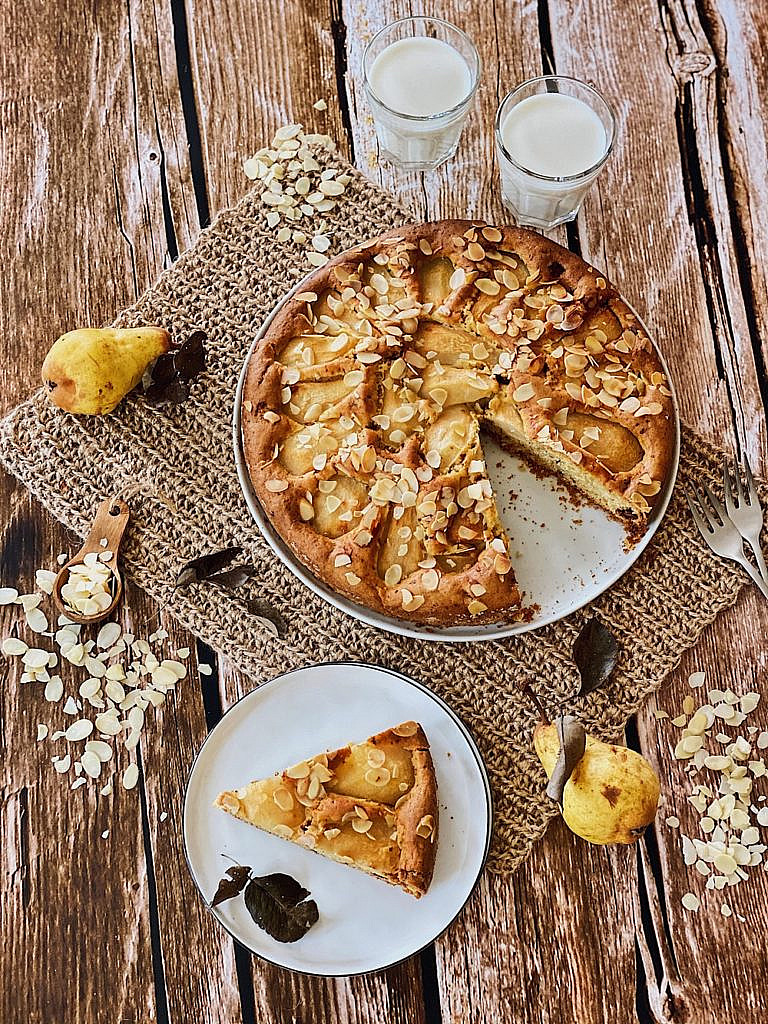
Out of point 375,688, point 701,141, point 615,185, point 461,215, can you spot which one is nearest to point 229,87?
point 461,215

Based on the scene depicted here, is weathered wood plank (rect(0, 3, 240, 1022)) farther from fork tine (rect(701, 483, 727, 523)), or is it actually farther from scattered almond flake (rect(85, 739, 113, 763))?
fork tine (rect(701, 483, 727, 523))

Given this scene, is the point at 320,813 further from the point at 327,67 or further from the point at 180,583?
the point at 327,67

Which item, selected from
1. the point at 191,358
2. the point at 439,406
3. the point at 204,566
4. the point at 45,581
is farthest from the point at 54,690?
the point at 439,406

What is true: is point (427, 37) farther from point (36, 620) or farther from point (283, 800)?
point (283, 800)

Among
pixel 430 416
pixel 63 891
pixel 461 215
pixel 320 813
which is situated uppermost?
pixel 461 215

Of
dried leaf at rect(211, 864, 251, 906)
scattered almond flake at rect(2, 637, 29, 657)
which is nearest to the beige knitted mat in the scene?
scattered almond flake at rect(2, 637, 29, 657)

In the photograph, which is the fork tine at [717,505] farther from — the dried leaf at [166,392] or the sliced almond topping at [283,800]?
the dried leaf at [166,392]

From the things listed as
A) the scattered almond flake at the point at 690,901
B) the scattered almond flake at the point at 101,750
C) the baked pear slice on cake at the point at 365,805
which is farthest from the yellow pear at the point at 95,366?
the scattered almond flake at the point at 690,901
